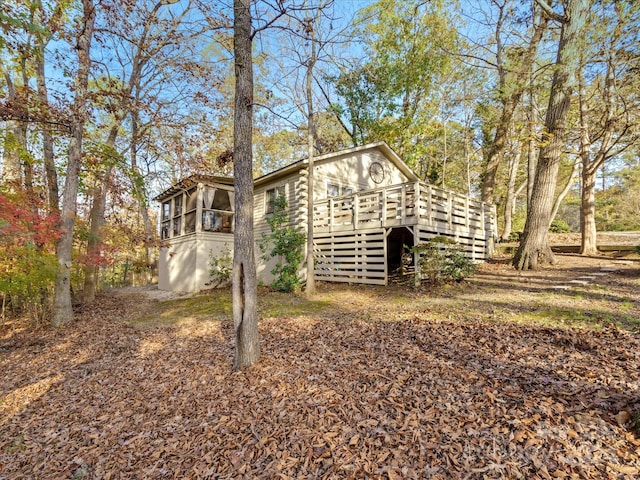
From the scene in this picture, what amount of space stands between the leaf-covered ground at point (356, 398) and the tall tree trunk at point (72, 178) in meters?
1.32

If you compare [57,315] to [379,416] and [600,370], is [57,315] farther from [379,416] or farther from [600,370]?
[600,370]

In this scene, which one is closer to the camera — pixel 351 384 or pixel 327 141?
pixel 351 384

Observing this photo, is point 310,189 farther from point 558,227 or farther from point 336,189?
point 558,227

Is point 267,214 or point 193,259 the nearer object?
point 193,259

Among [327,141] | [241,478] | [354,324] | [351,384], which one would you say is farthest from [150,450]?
[327,141]

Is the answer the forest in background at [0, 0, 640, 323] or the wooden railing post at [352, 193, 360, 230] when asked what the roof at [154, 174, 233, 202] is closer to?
the forest in background at [0, 0, 640, 323]

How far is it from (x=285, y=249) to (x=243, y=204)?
23.7ft

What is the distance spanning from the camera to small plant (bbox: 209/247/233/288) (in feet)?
43.8

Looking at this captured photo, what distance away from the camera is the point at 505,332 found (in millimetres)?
4652

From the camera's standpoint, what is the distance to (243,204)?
435 centimetres

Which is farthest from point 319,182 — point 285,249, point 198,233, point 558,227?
point 558,227

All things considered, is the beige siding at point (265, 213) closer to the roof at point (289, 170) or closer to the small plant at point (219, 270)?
the roof at point (289, 170)

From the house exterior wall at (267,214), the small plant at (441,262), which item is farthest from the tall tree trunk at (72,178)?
the small plant at (441,262)

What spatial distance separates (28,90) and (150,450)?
8.75 m
